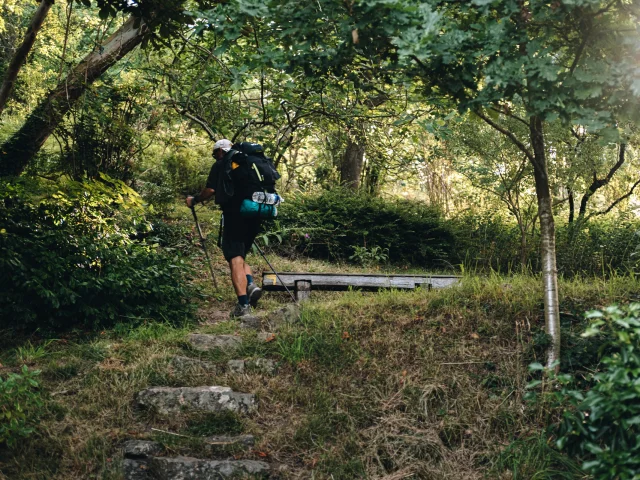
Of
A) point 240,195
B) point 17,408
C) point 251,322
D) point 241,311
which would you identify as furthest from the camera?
point 241,311

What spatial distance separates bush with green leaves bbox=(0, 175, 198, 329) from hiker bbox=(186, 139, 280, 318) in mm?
661

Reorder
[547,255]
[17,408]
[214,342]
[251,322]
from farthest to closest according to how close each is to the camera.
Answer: [251,322]
[214,342]
[547,255]
[17,408]

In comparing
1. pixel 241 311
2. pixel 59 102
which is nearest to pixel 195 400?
pixel 241 311

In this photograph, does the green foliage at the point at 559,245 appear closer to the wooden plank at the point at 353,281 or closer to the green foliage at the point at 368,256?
the wooden plank at the point at 353,281

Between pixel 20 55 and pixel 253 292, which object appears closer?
pixel 20 55

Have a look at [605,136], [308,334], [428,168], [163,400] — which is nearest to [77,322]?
[163,400]

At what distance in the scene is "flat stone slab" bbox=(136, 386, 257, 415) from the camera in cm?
504

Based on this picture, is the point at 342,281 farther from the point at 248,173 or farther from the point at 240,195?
the point at 248,173

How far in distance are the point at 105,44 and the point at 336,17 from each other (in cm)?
499

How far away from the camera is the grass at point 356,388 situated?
446 centimetres

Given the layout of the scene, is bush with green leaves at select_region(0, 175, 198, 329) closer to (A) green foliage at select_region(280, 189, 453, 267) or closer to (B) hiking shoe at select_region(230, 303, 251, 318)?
(B) hiking shoe at select_region(230, 303, 251, 318)

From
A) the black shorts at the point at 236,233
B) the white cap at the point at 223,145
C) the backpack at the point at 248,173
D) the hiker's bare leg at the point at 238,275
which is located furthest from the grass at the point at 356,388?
the white cap at the point at 223,145

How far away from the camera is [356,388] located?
5.22m

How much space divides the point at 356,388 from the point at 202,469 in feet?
4.80
